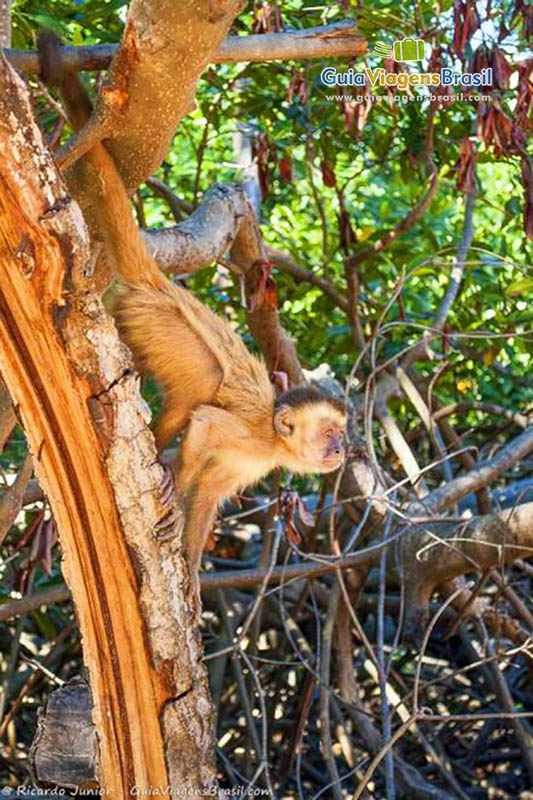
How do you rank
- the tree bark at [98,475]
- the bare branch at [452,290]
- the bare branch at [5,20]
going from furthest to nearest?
the bare branch at [452,290] < the bare branch at [5,20] < the tree bark at [98,475]

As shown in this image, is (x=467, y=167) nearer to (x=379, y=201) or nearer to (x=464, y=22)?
(x=464, y=22)

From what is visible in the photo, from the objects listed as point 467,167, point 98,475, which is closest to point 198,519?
point 98,475

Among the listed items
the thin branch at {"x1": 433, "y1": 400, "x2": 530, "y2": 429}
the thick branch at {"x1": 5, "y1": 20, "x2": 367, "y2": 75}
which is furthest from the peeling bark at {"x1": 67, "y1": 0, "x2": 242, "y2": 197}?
the thin branch at {"x1": 433, "y1": 400, "x2": 530, "y2": 429}

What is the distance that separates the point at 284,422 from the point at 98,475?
166 centimetres

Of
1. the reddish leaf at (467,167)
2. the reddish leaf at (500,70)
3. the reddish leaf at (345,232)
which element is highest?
the reddish leaf at (500,70)

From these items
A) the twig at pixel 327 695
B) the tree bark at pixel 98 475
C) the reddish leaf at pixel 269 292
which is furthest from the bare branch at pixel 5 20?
the twig at pixel 327 695

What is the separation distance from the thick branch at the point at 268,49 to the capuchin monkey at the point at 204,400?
44cm

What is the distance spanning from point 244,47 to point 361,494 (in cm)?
277

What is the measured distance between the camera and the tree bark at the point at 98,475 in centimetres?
230

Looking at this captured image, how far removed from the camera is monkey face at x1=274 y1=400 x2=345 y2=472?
162 inches

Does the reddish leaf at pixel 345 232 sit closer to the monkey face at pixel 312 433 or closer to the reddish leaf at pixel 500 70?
the monkey face at pixel 312 433

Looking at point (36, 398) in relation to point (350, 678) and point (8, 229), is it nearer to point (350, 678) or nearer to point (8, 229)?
point (8, 229)

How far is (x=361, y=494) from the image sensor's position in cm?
529

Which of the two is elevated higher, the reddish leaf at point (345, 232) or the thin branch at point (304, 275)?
the reddish leaf at point (345, 232)
